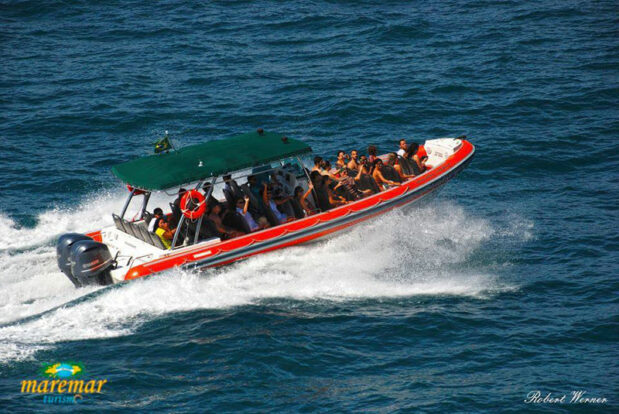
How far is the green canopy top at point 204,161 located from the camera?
14359mm

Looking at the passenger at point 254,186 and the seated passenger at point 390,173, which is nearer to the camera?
the passenger at point 254,186

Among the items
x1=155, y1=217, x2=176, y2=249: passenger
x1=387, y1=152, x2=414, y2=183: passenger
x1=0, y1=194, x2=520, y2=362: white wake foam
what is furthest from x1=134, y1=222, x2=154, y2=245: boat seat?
x1=387, y1=152, x2=414, y2=183: passenger

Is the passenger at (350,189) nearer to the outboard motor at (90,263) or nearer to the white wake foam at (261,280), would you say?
the white wake foam at (261,280)

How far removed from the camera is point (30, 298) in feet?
45.5

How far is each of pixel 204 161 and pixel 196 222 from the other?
114 centimetres

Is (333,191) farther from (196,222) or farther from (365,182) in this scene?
(196,222)

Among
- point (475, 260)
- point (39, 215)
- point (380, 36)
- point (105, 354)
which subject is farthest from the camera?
point (380, 36)

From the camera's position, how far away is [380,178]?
671 inches

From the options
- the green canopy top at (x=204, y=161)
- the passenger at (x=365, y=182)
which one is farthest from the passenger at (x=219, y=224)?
the passenger at (x=365, y=182)

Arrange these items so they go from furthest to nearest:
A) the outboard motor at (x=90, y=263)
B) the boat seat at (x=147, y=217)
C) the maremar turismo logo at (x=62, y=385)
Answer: the boat seat at (x=147, y=217)
the outboard motor at (x=90, y=263)
the maremar turismo logo at (x=62, y=385)

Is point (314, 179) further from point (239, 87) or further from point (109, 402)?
point (239, 87)

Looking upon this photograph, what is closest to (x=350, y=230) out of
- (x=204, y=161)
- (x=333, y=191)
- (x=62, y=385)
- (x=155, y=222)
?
(x=333, y=191)

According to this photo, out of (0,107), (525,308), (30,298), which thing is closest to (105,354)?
(30,298)

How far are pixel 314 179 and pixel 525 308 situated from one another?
482 centimetres
